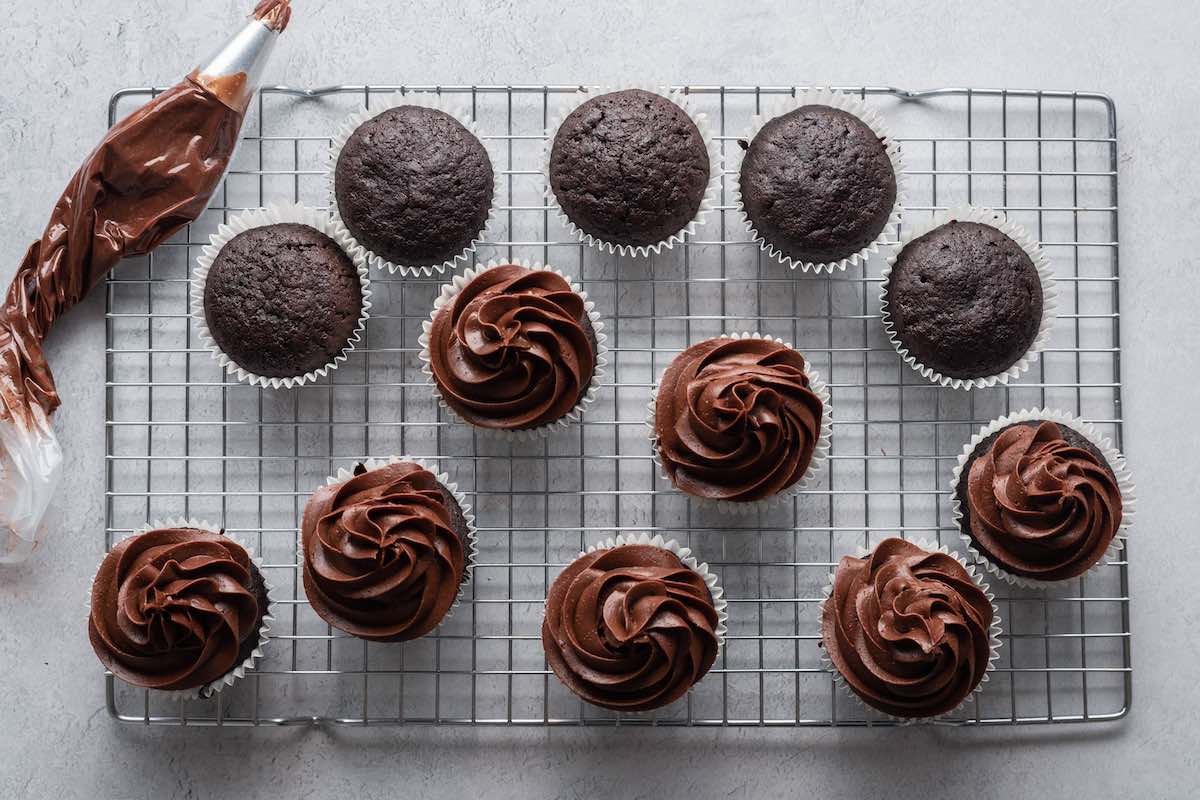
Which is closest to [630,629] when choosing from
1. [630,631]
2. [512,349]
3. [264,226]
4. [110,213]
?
[630,631]

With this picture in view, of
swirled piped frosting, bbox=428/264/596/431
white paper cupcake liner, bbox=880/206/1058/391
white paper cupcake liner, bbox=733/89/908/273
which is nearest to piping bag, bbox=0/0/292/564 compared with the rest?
swirled piped frosting, bbox=428/264/596/431

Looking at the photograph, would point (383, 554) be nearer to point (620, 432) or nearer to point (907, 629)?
point (620, 432)

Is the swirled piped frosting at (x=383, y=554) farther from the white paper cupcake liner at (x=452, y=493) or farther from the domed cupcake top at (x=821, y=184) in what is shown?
the domed cupcake top at (x=821, y=184)

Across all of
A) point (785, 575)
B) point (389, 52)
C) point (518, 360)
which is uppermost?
point (389, 52)

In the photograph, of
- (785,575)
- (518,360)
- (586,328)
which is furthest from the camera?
(785,575)

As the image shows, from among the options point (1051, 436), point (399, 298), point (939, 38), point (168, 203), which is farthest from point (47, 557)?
point (939, 38)

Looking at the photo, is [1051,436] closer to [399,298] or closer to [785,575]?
[785,575]

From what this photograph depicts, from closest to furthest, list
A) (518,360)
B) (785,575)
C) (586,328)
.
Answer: (518,360), (586,328), (785,575)

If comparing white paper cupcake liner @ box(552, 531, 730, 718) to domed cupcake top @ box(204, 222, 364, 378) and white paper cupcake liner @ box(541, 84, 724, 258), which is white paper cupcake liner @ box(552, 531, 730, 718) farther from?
domed cupcake top @ box(204, 222, 364, 378)
